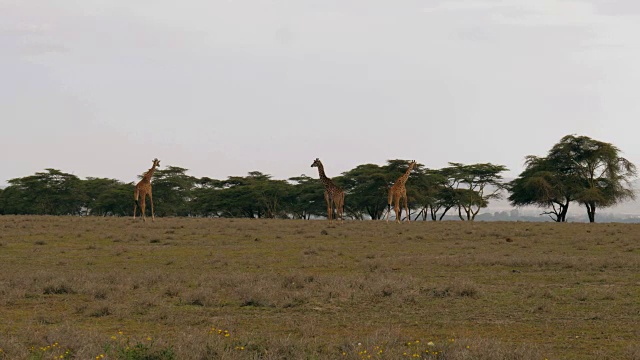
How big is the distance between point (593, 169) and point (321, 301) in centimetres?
5324

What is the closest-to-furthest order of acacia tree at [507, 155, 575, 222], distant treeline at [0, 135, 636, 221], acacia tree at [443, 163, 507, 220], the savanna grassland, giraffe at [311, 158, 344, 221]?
the savanna grassland, giraffe at [311, 158, 344, 221], acacia tree at [507, 155, 575, 222], distant treeline at [0, 135, 636, 221], acacia tree at [443, 163, 507, 220]

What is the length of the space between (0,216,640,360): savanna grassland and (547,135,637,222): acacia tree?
119 feet

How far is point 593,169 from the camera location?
6109 cm

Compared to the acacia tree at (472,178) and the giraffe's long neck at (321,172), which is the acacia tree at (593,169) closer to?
the acacia tree at (472,178)

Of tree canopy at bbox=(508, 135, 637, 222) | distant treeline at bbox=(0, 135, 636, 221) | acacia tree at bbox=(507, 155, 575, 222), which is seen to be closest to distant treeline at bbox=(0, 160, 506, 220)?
distant treeline at bbox=(0, 135, 636, 221)

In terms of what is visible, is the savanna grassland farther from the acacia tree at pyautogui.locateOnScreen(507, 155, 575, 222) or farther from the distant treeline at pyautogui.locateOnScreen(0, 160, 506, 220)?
the distant treeline at pyautogui.locateOnScreen(0, 160, 506, 220)

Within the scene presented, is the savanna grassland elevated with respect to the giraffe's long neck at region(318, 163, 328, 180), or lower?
lower

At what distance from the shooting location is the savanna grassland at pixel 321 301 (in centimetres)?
921

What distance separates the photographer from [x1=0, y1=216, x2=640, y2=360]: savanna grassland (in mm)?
9211

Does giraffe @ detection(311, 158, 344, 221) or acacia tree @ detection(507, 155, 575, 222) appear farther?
acacia tree @ detection(507, 155, 575, 222)

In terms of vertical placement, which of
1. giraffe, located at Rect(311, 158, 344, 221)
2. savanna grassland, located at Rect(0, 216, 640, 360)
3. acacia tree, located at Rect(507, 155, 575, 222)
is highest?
acacia tree, located at Rect(507, 155, 575, 222)

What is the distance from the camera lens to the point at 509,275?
1728 centimetres

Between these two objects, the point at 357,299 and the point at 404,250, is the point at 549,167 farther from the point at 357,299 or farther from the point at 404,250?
the point at 357,299

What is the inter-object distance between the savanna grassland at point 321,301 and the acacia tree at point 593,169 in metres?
36.2
